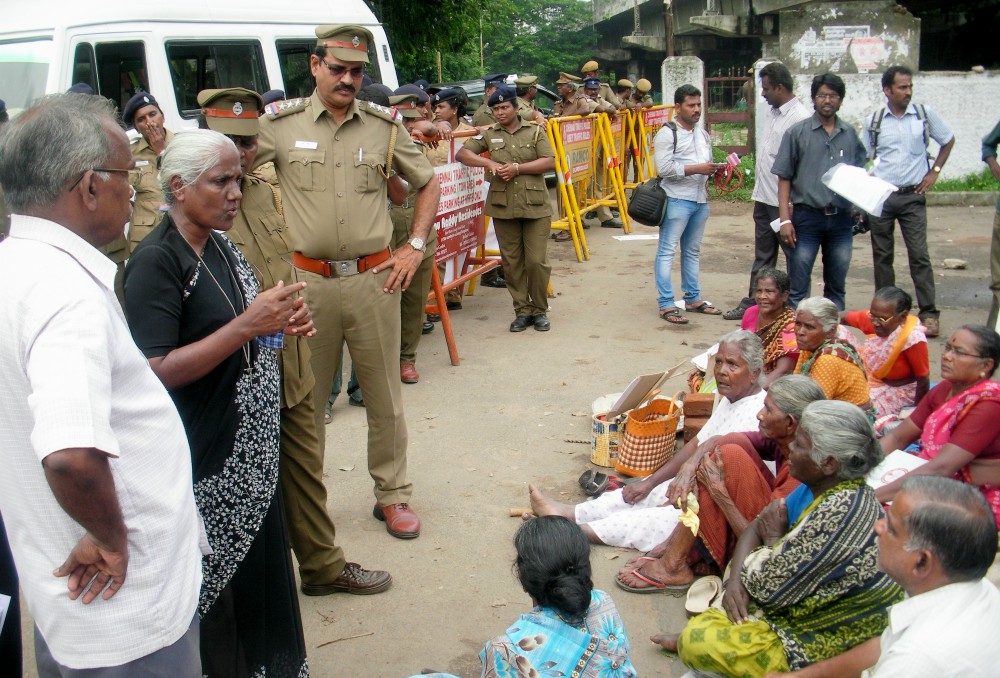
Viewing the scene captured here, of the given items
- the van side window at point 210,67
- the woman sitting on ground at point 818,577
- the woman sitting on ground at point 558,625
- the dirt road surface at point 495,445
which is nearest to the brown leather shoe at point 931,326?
the dirt road surface at point 495,445

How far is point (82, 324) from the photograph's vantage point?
1.72m

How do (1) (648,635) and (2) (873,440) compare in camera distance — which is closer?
(2) (873,440)

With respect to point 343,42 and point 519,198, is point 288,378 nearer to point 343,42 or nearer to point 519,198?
point 343,42

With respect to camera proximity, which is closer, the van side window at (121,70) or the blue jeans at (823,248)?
the blue jeans at (823,248)

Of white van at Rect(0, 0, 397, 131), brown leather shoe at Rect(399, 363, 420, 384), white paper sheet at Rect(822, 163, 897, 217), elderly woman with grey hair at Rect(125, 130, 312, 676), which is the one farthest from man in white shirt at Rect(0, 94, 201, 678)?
white paper sheet at Rect(822, 163, 897, 217)

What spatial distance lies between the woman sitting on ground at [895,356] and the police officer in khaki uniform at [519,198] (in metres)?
2.97

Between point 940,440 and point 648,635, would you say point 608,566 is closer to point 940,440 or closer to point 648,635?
point 648,635

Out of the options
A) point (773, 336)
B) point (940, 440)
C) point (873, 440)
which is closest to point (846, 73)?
point (773, 336)

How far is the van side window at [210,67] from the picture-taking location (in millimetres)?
7676

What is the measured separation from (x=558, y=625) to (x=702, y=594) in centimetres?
148

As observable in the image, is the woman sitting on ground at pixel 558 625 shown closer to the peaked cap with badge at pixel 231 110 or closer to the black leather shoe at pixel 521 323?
the peaked cap with badge at pixel 231 110

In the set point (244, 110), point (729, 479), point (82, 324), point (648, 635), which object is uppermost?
point (244, 110)

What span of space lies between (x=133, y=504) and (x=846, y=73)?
13.4 m

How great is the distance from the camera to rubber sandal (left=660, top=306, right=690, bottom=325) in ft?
25.2
